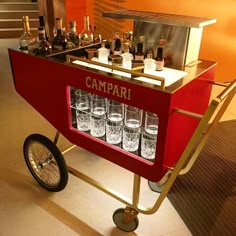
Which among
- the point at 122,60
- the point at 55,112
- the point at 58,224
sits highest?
the point at 122,60

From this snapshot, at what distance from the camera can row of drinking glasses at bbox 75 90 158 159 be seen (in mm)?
1366

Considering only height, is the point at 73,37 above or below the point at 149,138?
above

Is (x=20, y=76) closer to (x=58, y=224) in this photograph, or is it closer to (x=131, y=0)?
(x=58, y=224)

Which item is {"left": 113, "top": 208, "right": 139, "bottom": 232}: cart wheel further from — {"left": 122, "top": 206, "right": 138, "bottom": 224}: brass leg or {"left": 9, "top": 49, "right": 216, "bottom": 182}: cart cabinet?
{"left": 9, "top": 49, "right": 216, "bottom": 182}: cart cabinet

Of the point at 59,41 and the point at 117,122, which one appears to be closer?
the point at 117,122

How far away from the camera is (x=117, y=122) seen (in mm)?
1445

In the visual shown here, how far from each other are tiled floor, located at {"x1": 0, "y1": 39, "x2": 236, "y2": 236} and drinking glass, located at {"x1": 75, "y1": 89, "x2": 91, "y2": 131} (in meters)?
0.58

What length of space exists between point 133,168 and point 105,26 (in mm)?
2536

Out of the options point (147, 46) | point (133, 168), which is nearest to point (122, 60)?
point (147, 46)

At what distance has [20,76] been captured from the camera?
64.2 inches

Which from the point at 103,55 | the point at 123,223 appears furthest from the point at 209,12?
the point at 123,223

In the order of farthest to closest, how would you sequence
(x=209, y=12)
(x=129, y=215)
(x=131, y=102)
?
(x=209, y=12), (x=129, y=215), (x=131, y=102)

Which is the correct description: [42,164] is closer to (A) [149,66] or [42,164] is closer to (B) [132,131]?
(B) [132,131]

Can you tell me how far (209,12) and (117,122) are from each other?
248 cm
